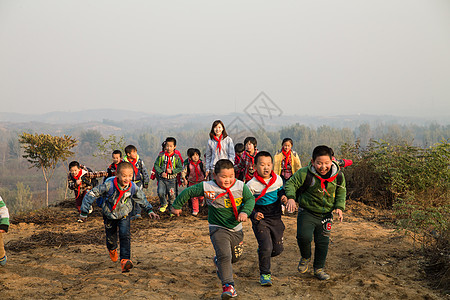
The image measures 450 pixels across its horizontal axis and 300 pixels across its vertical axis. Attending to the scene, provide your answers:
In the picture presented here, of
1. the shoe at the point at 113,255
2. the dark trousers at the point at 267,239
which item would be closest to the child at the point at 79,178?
the shoe at the point at 113,255

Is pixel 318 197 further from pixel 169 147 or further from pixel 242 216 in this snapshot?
pixel 169 147

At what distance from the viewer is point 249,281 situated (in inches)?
181

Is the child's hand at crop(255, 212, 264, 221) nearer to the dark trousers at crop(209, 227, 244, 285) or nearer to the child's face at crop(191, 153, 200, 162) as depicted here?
the dark trousers at crop(209, 227, 244, 285)

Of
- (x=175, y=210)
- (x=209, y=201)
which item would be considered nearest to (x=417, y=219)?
(x=209, y=201)

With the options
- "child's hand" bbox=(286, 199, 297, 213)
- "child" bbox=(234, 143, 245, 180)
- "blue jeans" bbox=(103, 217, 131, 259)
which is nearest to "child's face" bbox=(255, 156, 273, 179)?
"child's hand" bbox=(286, 199, 297, 213)

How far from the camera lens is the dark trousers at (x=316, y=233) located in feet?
15.0

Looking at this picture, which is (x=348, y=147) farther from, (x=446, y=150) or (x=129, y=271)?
(x=129, y=271)

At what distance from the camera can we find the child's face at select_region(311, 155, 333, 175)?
14.6ft

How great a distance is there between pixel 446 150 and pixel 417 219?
4241mm

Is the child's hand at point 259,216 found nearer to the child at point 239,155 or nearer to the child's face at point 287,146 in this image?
the child's face at point 287,146

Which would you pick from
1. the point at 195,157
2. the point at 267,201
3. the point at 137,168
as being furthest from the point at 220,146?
the point at 267,201

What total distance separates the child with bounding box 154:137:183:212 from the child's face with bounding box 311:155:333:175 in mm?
4979

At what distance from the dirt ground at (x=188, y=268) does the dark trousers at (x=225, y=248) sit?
1.12ft

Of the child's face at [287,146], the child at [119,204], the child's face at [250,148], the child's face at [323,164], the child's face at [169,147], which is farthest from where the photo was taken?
the child's face at [169,147]
